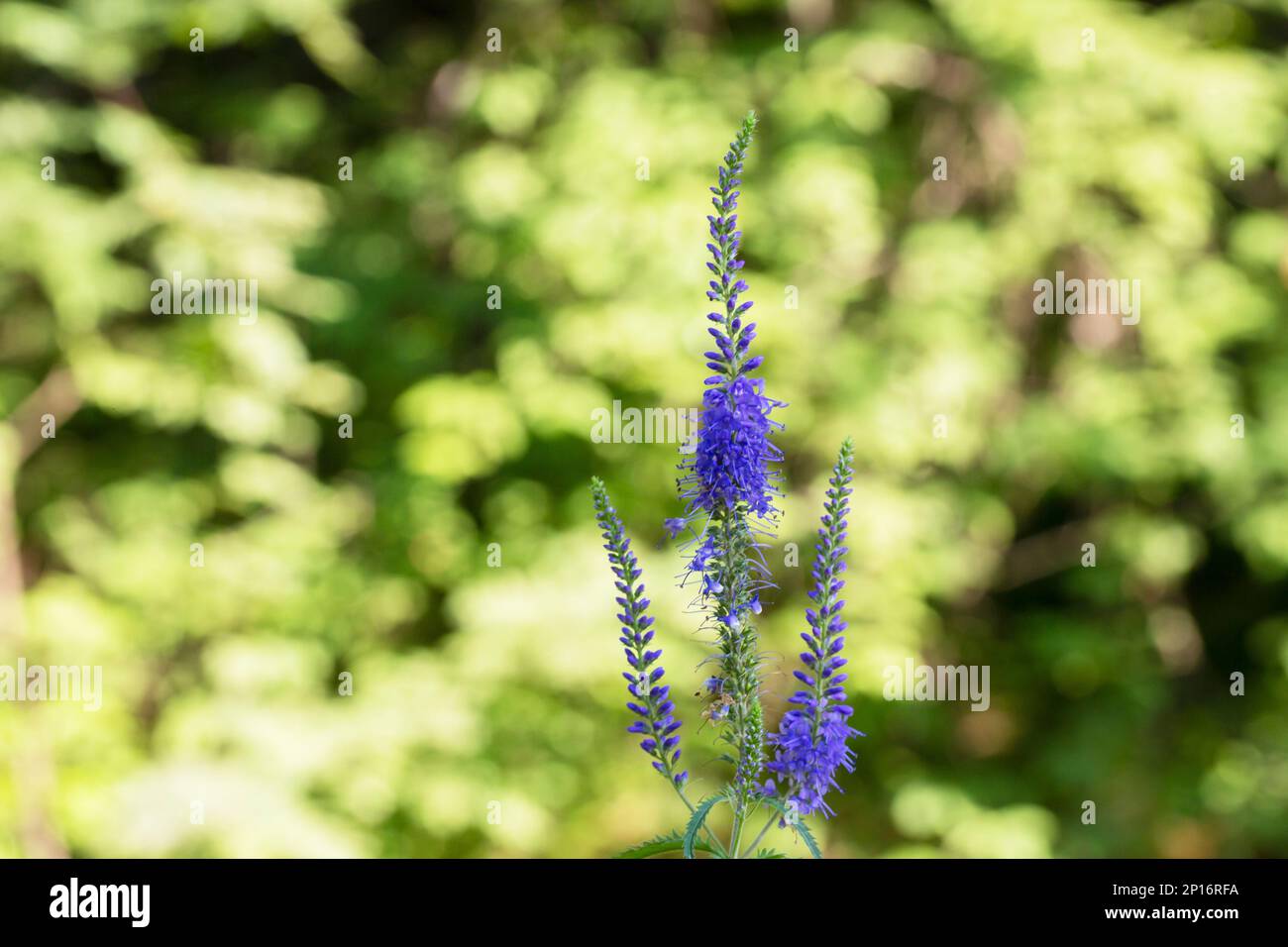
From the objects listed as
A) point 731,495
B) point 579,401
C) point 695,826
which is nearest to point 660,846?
point 695,826

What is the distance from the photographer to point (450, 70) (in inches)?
249

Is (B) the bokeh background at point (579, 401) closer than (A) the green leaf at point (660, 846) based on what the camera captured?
No

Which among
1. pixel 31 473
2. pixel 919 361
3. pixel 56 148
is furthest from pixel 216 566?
pixel 919 361

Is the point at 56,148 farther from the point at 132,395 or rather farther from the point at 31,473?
the point at 31,473

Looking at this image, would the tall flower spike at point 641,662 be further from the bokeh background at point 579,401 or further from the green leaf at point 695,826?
the bokeh background at point 579,401

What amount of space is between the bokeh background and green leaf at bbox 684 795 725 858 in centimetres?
403

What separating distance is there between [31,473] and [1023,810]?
200 inches

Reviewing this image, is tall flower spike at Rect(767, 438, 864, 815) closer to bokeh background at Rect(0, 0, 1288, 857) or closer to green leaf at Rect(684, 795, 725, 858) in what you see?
green leaf at Rect(684, 795, 725, 858)

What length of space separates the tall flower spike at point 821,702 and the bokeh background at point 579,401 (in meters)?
3.97

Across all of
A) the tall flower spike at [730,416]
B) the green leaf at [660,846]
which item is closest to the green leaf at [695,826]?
the green leaf at [660,846]

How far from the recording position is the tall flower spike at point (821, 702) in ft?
4.30

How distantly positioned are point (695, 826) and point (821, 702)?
8.6 inches

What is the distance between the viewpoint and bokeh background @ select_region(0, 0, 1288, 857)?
5461 millimetres

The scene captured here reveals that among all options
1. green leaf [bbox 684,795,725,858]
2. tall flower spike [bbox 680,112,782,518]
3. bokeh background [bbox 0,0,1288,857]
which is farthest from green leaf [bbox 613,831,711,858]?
bokeh background [bbox 0,0,1288,857]
